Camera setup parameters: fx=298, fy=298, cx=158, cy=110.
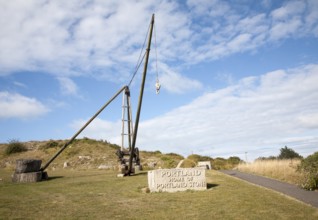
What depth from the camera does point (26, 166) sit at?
745 inches

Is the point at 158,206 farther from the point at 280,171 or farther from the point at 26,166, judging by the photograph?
the point at 280,171

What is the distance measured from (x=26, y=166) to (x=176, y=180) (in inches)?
424

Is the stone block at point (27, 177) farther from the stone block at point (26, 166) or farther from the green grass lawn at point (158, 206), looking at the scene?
the green grass lawn at point (158, 206)

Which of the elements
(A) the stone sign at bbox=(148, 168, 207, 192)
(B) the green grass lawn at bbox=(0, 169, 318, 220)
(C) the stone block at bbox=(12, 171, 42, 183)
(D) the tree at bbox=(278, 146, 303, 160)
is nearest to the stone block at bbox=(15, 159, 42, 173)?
(C) the stone block at bbox=(12, 171, 42, 183)

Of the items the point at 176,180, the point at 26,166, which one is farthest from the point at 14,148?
the point at 176,180

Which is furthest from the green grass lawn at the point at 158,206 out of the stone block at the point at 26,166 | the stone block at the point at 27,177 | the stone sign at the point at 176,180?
the stone block at the point at 26,166

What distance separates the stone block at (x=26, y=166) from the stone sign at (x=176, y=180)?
9727 mm

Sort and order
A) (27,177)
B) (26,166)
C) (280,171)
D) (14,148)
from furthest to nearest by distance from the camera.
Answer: (14,148) < (280,171) < (26,166) < (27,177)

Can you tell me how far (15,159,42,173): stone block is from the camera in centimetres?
1855

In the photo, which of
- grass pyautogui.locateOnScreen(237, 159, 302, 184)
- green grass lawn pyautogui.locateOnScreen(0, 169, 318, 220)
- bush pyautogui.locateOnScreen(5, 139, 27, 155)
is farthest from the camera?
bush pyautogui.locateOnScreen(5, 139, 27, 155)

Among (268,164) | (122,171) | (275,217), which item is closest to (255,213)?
(275,217)

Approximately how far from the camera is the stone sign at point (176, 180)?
13172 mm

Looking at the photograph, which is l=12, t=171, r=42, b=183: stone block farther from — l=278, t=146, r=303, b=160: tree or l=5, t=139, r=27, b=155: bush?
l=278, t=146, r=303, b=160: tree

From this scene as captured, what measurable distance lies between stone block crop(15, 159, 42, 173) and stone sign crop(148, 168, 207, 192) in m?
9.73
